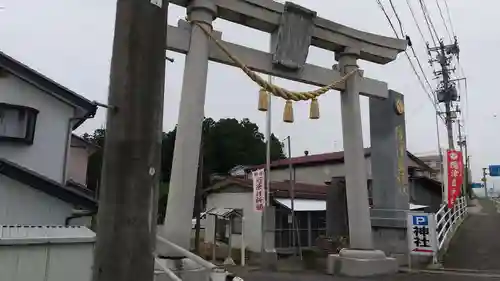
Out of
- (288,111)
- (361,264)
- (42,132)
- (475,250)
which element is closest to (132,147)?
(288,111)

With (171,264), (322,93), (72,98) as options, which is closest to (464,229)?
(322,93)

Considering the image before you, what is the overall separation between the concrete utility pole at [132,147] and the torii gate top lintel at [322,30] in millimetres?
6491

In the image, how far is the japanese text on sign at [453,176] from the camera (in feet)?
60.4

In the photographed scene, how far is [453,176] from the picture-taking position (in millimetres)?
19078

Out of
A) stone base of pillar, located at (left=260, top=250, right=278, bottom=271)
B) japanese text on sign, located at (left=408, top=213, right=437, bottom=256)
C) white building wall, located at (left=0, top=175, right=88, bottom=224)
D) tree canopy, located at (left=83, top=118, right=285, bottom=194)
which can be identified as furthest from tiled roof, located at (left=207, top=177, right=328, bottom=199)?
tree canopy, located at (left=83, top=118, right=285, bottom=194)

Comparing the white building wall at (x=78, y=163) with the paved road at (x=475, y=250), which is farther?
the white building wall at (x=78, y=163)

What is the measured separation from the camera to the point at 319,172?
3200 centimetres

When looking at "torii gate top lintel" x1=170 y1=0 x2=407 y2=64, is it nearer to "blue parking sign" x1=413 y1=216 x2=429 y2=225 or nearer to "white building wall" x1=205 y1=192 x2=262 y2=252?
"blue parking sign" x1=413 y1=216 x2=429 y2=225

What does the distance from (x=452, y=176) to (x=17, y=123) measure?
703 inches

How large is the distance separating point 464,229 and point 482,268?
7189 millimetres

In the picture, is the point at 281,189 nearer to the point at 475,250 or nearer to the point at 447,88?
the point at 475,250

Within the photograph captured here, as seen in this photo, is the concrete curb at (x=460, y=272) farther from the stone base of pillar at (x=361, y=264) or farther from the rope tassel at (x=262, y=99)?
the rope tassel at (x=262, y=99)

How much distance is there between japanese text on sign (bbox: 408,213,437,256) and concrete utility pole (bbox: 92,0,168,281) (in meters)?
10.3

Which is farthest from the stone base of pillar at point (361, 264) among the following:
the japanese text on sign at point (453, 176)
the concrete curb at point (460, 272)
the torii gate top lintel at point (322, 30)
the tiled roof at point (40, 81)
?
the japanese text on sign at point (453, 176)
